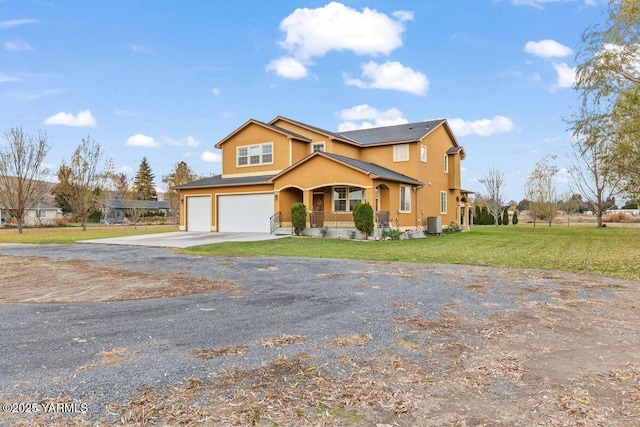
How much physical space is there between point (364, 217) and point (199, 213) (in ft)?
42.2

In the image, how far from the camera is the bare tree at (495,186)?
44.1 metres

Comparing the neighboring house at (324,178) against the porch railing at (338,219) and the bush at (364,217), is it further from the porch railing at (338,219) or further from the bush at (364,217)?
the bush at (364,217)

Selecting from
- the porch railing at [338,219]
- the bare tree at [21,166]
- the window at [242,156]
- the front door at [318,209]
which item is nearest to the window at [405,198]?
the porch railing at [338,219]

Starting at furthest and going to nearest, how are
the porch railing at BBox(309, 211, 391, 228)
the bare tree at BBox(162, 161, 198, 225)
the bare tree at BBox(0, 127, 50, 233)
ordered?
the bare tree at BBox(162, 161, 198, 225)
the bare tree at BBox(0, 127, 50, 233)
the porch railing at BBox(309, 211, 391, 228)

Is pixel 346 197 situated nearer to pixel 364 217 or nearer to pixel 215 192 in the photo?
pixel 364 217

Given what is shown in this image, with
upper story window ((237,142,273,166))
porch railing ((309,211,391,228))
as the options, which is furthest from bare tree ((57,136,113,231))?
porch railing ((309,211,391,228))

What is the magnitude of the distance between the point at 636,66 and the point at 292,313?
640 inches

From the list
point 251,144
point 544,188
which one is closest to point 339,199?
point 251,144

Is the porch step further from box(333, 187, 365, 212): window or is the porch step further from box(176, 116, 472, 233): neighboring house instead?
box(333, 187, 365, 212): window

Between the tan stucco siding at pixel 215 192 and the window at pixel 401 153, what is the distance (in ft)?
26.3

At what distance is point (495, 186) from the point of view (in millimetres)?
44344

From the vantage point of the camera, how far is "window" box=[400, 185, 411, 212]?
22203mm

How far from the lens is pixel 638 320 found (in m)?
5.31

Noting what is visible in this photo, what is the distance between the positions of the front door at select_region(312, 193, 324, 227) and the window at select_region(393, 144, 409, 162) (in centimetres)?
553
